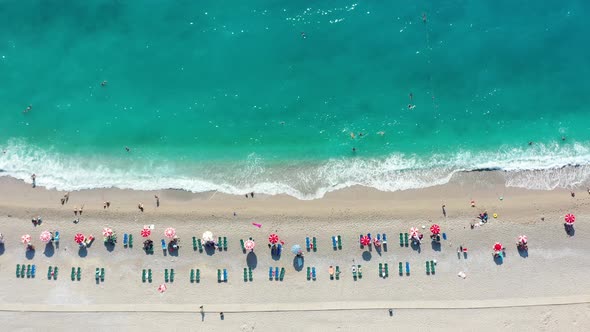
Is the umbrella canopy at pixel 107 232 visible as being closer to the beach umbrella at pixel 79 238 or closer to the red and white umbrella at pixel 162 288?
the beach umbrella at pixel 79 238

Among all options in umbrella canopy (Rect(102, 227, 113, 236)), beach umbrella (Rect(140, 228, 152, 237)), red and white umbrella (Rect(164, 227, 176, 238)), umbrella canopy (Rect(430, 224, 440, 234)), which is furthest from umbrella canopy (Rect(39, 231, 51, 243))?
umbrella canopy (Rect(430, 224, 440, 234))

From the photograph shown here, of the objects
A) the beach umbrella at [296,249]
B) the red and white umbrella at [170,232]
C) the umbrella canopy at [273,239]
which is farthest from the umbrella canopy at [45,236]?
the beach umbrella at [296,249]

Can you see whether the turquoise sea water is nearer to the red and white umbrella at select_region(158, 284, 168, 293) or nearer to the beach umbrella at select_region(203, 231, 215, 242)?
the beach umbrella at select_region(203, 231, 215, 242)

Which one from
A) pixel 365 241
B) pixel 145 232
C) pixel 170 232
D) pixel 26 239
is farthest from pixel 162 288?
pixel 365 241

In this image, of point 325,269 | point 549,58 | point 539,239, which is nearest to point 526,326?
point 539,239

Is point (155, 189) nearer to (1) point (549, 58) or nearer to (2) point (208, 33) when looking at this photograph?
(2) point (208, 33)

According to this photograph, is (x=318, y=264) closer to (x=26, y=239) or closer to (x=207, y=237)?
(x=207, y=237)
